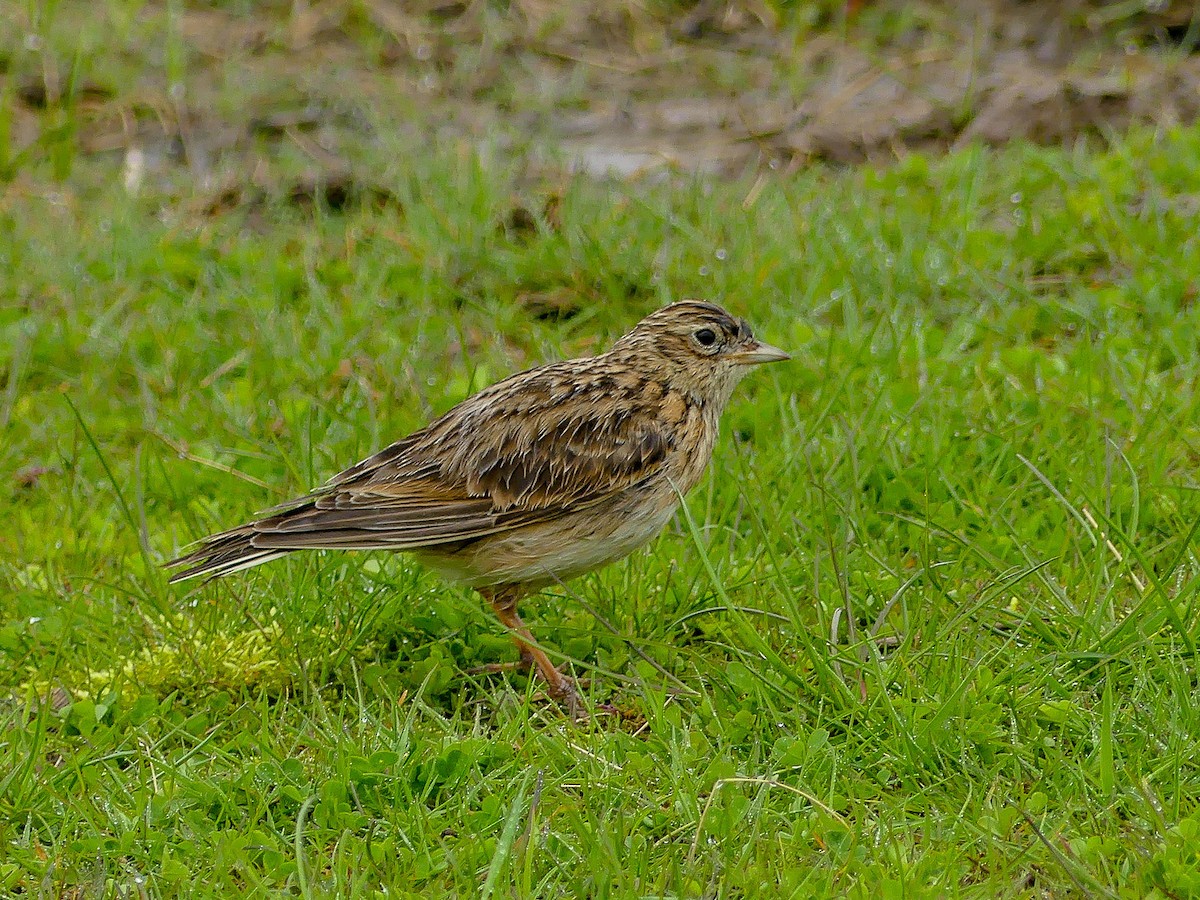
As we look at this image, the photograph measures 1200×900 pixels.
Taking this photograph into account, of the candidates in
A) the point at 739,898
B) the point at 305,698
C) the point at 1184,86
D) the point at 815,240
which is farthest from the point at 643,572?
the point at 1184,86

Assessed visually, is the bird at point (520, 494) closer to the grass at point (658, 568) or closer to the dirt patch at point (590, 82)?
the grass at point (658, 568)

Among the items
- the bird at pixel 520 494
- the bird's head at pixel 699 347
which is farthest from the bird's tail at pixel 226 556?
the bird's head at pixel 699 347

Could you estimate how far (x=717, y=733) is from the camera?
176 inches

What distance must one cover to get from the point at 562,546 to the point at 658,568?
54 centimetres

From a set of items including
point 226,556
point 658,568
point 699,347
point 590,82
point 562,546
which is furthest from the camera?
point 590,82

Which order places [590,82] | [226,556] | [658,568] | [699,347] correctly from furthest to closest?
[590,82], [699,347], [658,568], [226,556]

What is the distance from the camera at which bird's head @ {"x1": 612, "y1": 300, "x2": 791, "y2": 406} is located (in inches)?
218

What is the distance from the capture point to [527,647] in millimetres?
5012

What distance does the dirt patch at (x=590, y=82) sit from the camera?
904cm

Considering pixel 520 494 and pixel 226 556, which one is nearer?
pixel 226 556

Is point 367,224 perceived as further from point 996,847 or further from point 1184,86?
point 996,847

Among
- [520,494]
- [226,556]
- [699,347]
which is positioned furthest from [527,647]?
[699,347]

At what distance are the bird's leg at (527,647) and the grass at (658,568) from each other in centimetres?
8

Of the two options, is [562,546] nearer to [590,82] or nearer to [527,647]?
[527,647]
